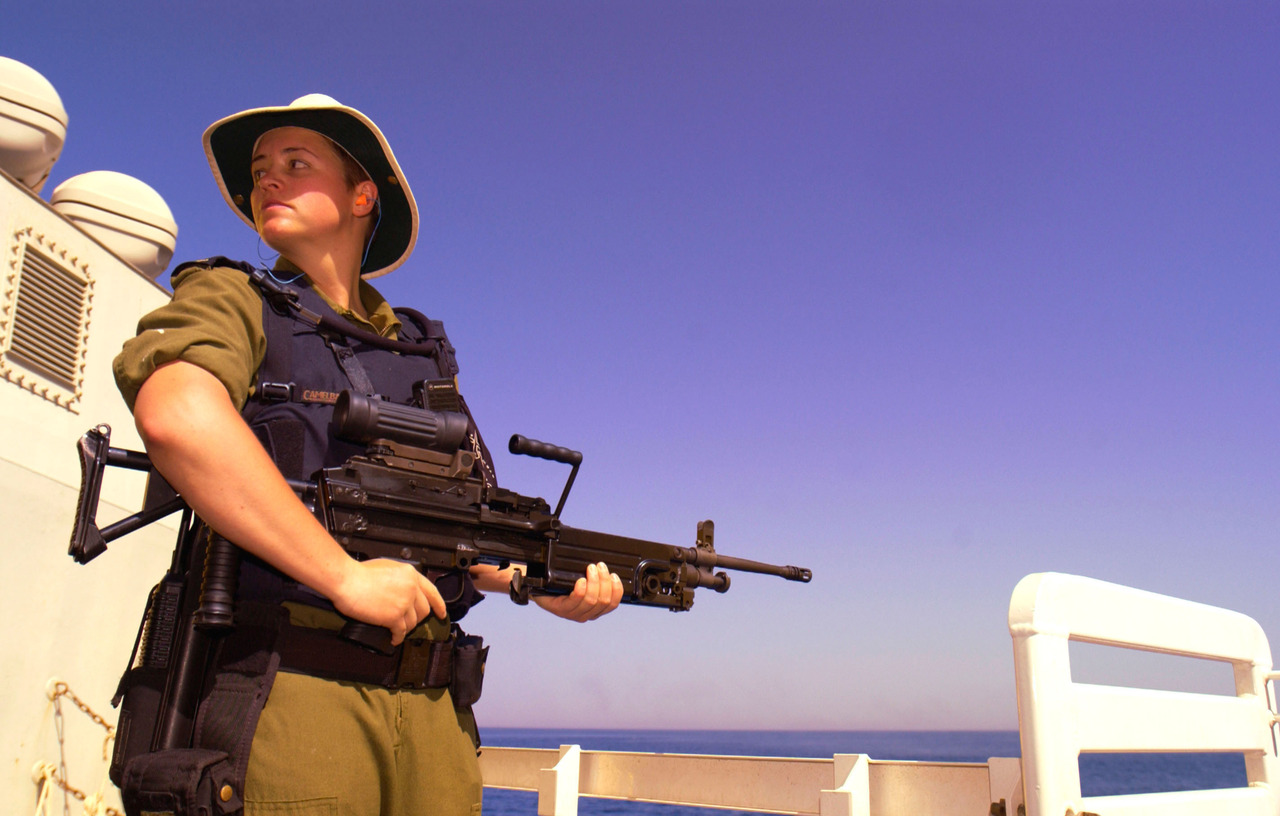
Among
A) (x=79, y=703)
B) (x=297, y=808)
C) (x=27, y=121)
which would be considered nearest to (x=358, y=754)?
(x=297, y=808)

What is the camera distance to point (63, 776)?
7957 mm

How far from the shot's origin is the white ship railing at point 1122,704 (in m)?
2.72

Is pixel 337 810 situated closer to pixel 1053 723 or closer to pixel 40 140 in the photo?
pixel 1053 723

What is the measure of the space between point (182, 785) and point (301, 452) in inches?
40.2

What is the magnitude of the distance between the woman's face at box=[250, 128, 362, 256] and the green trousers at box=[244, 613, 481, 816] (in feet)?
5.34

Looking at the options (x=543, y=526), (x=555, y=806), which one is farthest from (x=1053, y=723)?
(x=555, y=806)

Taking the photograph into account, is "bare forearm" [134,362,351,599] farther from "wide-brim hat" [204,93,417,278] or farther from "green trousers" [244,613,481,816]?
"wide-brim hat" [204,93,417,278]

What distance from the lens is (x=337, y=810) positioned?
2.42m

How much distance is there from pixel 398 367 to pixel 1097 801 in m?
2.82

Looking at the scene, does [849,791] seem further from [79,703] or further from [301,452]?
[79,703]

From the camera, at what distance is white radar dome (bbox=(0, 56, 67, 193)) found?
9375 millimetres

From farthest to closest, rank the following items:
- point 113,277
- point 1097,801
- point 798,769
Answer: point 113,277 → point 798,769 → point 1097,801

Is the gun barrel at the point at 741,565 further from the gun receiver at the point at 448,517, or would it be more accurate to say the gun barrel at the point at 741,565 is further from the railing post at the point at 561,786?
the railing post at the point at 561,786

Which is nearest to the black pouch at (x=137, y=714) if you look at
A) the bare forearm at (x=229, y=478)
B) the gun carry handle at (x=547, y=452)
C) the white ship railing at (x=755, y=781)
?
the bare forearm at (x=229, y=478)
